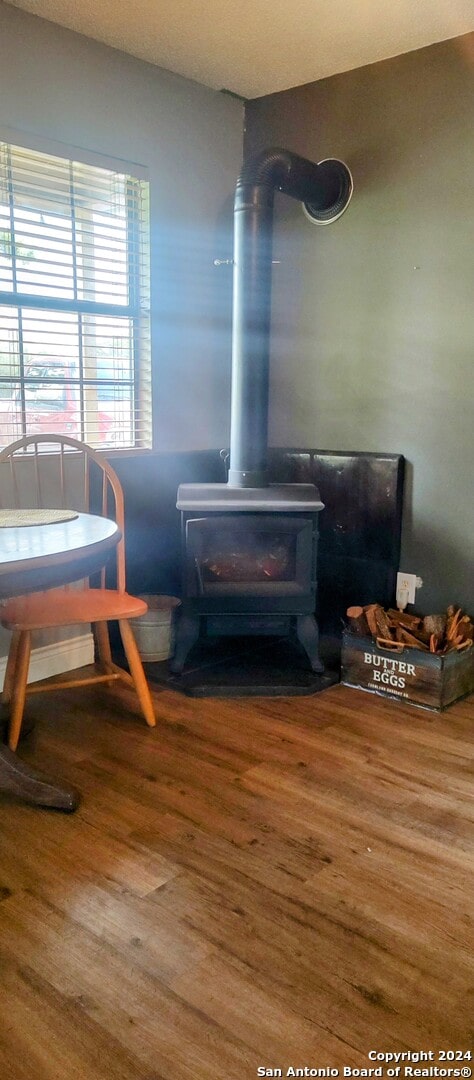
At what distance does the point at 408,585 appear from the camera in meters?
3.20

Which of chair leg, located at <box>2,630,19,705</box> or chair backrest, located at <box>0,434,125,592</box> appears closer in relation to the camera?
chair leg, located at <box>2,630,19,705</box>

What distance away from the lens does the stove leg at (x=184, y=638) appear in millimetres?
2904

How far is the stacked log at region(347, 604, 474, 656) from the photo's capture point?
9.16ft

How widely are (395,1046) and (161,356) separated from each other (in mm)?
2647

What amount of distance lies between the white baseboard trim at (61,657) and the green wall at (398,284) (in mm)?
1342

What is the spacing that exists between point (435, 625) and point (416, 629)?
9 centimetres

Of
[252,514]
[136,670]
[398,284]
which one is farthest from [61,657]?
[398,284]

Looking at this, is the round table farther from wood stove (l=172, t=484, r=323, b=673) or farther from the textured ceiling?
the textured ceiling

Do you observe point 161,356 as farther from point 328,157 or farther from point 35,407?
point 328,157

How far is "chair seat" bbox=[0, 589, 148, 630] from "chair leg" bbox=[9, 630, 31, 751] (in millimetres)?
58

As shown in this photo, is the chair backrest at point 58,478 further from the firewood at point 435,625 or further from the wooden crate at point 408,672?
the firewood at point 435,625

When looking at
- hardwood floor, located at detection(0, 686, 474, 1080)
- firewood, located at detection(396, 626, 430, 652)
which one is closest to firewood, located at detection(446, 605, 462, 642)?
firewood, located at detection(396, 626, 430, 652)

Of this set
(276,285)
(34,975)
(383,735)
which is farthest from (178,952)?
(276,285)

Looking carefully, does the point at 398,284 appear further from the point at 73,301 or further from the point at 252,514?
the point at 73,301
